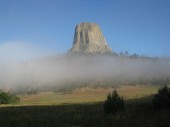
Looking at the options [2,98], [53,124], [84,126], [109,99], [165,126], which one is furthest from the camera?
[2,98]

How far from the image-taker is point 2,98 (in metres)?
152

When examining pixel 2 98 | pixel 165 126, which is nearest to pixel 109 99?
pixel 165 126

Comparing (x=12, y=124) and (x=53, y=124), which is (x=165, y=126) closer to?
(x=53, y=124)

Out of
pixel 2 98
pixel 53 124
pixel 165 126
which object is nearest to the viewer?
pixel 165 126

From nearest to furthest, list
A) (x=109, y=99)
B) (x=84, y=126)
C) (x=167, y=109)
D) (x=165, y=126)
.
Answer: (x=165, y=126) < (x=84, y=126) < (x=167, y=109) < (x=109, y=99)

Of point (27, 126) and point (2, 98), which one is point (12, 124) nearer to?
point (27, 126)

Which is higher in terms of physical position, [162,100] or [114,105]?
[162,100]

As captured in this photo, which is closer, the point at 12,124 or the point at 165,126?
the point at 165,126

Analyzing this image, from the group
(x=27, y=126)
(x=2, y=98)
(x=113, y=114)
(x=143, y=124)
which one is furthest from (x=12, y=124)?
(x=2, y=98)

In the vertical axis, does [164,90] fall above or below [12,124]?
above

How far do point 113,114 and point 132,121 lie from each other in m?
6.14

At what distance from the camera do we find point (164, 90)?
39844mm

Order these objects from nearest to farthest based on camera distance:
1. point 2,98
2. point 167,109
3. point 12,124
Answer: point 12,124, point 167,109, point 2,98

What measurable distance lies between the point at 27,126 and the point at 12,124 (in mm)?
3015
